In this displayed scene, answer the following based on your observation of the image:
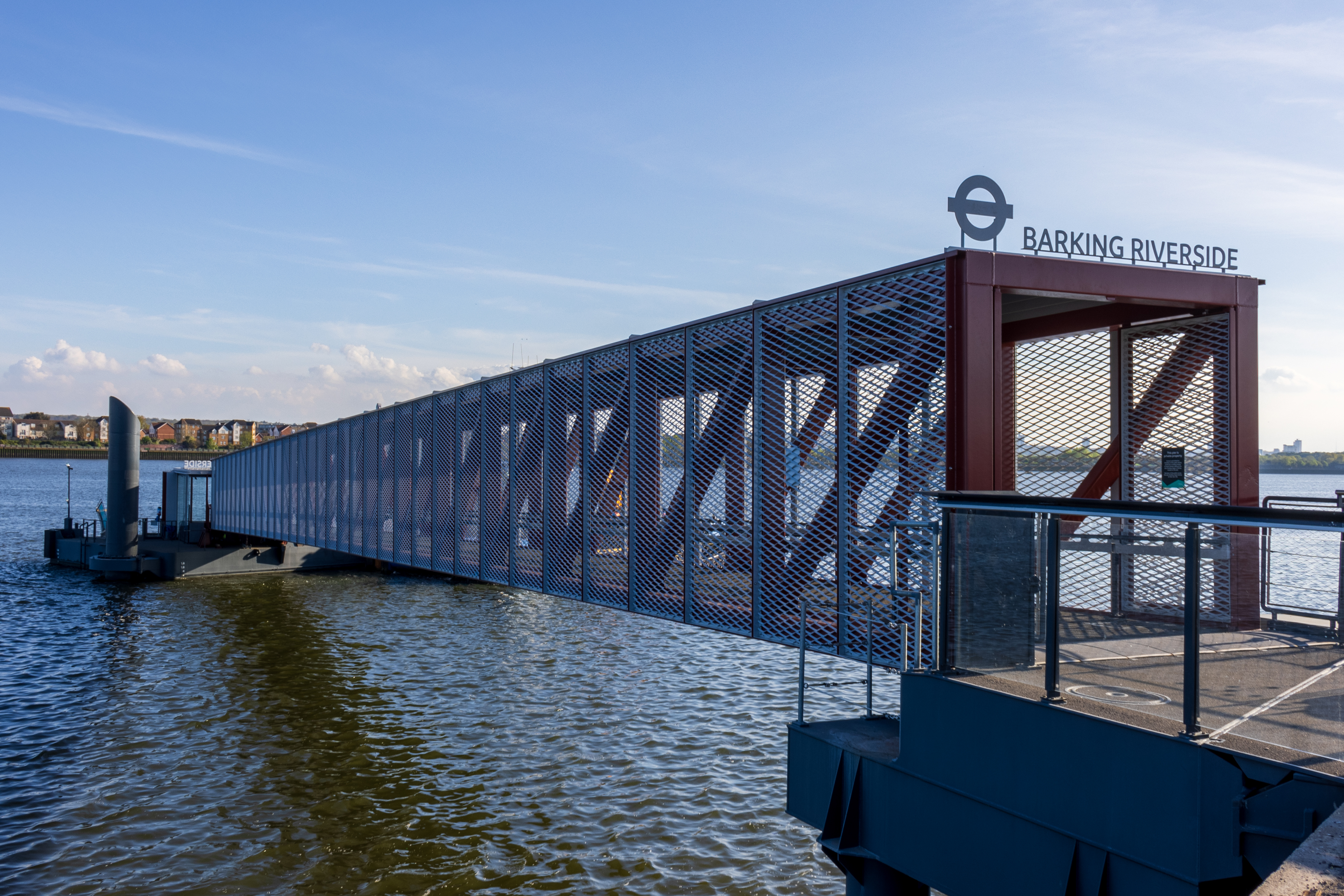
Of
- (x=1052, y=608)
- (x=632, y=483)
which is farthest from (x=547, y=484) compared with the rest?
(x=1052, y=608)

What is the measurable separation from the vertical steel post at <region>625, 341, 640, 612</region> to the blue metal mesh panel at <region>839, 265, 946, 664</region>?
3.47m

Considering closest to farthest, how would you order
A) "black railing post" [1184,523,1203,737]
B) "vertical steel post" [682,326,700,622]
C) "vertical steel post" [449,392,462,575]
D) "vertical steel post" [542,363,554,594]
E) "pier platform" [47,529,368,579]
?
"black railing post" [1184,523,1203,737] < "vertical steel post" [682,326,700,622] < "vertical steel post" [542,363,554,594] < "vertical steel post" [449,392,462,575] < "pier platform" [47,529,368,579]

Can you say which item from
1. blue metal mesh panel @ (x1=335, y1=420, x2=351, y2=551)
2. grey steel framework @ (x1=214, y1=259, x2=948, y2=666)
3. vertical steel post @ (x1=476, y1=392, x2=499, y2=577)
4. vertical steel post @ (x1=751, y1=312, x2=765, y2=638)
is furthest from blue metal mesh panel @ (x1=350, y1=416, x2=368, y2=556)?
vertical steel post @ (x1=751, y1=312, x2=765, y2=638)

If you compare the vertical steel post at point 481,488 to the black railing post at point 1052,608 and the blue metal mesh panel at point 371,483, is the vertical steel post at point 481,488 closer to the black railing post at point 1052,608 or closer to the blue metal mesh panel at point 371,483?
the blue metal mesh panel at point 371,483

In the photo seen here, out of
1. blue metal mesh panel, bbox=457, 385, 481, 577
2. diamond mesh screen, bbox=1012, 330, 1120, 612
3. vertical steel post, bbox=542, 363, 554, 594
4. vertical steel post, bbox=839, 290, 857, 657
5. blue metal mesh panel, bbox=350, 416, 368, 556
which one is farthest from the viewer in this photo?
blue metal mesh panel, bbox=350, 416, 368, 556

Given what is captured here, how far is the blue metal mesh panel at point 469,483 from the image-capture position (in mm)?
16750

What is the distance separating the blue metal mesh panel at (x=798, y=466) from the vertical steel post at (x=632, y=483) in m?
2.49

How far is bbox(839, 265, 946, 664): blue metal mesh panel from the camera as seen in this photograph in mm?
7316

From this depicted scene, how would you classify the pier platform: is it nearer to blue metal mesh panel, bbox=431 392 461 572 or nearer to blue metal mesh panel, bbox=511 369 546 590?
blue metal mesh panel, bbox=431 392 461 572

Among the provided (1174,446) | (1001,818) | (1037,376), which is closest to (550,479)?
(1037,376)

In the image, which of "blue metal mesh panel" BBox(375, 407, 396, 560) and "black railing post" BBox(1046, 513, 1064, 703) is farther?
"blue metal mesh panel" BBox(375, 407, 396, 560)

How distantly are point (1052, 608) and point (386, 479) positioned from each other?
18.1 m

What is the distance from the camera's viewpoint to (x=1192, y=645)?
485cm

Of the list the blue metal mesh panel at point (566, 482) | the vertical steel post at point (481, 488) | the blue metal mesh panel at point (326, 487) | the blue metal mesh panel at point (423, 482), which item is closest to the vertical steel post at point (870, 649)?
the blue metal mesh panel at point (566, 482)
